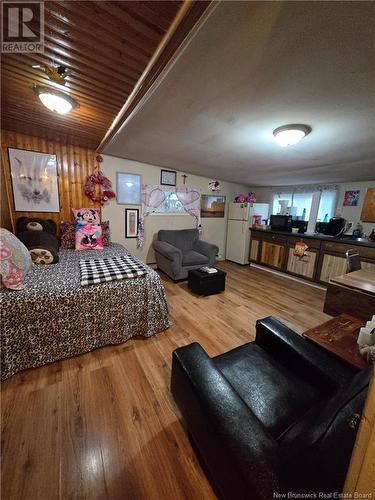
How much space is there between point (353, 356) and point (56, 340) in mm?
2139

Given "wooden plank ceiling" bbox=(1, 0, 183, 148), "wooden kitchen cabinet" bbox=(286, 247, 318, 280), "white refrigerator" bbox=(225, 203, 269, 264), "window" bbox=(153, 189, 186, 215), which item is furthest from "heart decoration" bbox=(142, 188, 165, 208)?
"wooden kitchen cabinet" bbox=(286, 247, 318, 280)

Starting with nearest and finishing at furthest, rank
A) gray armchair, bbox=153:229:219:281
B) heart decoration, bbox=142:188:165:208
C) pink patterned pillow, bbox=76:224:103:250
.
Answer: pink patterned pillow, bbox=76:224:103:250
gray armchair, bbox=153:229:219:281
heart decoration, bbox=142:188:165:208

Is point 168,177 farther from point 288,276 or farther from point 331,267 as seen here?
point 331,267

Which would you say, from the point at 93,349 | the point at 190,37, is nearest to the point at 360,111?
the point at 190,37

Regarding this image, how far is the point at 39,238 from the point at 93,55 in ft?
6.54

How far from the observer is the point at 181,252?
3.49 metres

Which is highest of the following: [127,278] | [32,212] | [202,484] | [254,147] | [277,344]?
[254,147]

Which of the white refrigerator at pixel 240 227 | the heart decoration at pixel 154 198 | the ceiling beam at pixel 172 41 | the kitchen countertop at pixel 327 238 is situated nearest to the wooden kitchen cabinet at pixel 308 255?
the kitchen countertop at pixel 327 238

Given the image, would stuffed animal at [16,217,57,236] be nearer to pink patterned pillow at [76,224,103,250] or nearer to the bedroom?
the bedroom

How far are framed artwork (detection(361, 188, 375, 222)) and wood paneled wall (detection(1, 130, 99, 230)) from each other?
4751mm

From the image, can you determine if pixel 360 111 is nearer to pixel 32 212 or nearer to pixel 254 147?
pixel 254 147

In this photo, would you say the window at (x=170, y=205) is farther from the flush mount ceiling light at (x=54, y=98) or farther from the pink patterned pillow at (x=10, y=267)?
the pink patterned pillow at (x=10, y=267)

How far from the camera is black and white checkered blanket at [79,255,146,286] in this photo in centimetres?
180

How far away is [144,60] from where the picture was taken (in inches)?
51.3
